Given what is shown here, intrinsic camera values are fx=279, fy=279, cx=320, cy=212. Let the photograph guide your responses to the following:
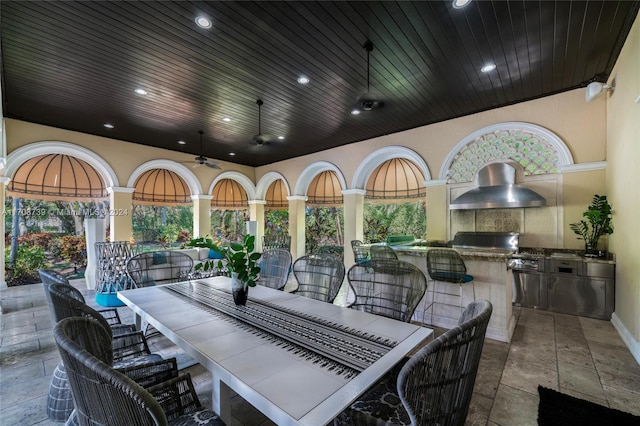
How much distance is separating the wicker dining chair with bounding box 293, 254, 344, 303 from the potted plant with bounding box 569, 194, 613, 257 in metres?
3.95

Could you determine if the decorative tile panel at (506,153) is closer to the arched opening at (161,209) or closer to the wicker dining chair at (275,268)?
the wicker dining chair at (275,268)

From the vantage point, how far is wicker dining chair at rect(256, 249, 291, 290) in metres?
3.10

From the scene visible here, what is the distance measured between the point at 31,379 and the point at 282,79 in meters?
4.28

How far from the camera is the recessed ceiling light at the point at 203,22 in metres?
2.76

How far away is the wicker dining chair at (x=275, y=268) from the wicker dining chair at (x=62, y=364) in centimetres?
133

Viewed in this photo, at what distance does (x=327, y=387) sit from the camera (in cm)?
108

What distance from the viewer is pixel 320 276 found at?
271cm

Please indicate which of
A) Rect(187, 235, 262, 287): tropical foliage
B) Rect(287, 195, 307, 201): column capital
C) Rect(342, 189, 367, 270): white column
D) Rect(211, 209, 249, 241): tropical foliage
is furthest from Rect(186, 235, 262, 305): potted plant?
Rect(211, 209, 249, 241): tropical foliage

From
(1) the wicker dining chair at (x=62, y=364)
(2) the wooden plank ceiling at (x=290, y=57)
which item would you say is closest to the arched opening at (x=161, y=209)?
(2) the wooden plank ceiling at (x=290, y=57)

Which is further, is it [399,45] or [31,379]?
[399,45]

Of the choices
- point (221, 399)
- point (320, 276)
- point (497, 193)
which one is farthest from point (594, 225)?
point (221, 399)

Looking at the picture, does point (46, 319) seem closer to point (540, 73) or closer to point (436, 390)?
point (436, 390)

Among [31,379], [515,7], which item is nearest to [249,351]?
[31,379]

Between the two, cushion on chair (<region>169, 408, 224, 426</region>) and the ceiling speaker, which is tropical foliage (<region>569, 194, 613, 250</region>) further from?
cushion on chair (<region>169, 408, 224, 426</region>)
